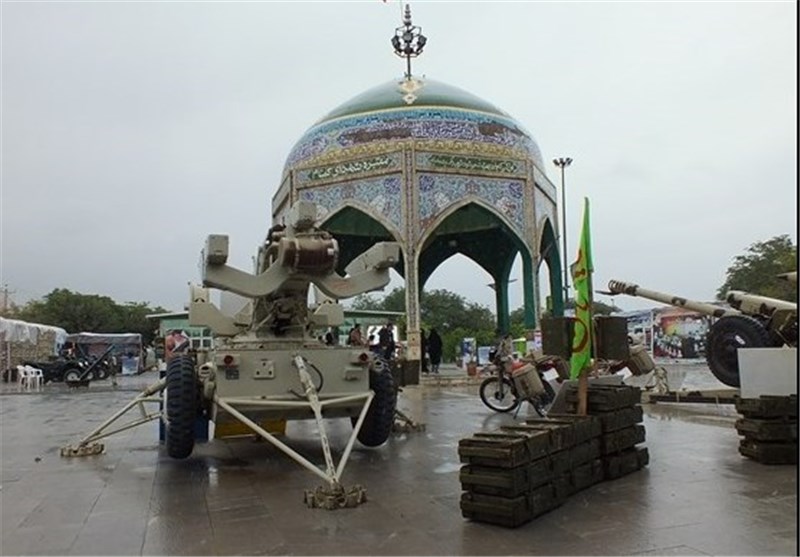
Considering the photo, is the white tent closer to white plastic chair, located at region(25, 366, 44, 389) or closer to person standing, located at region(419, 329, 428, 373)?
white plastic chair, located at region(25, 366, 44, 389)

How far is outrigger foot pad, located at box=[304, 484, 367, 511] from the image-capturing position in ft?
17.3

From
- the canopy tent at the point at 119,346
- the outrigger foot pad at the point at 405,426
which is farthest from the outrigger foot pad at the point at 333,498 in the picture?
the canopy tent at the point at 119,346

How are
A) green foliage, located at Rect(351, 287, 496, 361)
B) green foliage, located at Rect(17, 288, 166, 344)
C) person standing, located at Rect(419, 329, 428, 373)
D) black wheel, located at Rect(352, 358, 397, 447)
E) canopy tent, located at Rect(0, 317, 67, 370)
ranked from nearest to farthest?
black wheel, located at Rect(352, 358, 397, 447)
person standing, located at Rect(419, 329, 428, 373)
canopy tent, located at Rect(0, 317, 67, 370)
green foliage, located at Rect(17, 288, 166, 344)
green foliage, located at Rect(351, 287, 496, 361)

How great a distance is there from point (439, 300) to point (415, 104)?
43.1 meters

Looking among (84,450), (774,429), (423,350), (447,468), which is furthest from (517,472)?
(423,350)

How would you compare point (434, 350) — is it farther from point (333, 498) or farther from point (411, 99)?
point (333, 498)

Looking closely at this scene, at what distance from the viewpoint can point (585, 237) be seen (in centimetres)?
650

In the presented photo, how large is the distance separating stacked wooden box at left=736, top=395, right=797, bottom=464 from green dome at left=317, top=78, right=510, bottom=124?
20.3 m

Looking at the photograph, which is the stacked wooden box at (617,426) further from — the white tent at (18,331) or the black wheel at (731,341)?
the white tent at (18,331)

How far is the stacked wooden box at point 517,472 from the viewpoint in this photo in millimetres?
4711

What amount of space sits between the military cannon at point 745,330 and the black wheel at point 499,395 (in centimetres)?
350

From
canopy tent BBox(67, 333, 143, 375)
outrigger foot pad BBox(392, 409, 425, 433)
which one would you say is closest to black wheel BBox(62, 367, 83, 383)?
canopy tent BBox(67, 333, 143, 375)

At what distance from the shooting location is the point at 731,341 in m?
12.1

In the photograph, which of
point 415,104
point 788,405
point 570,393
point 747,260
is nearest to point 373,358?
point 570,393
